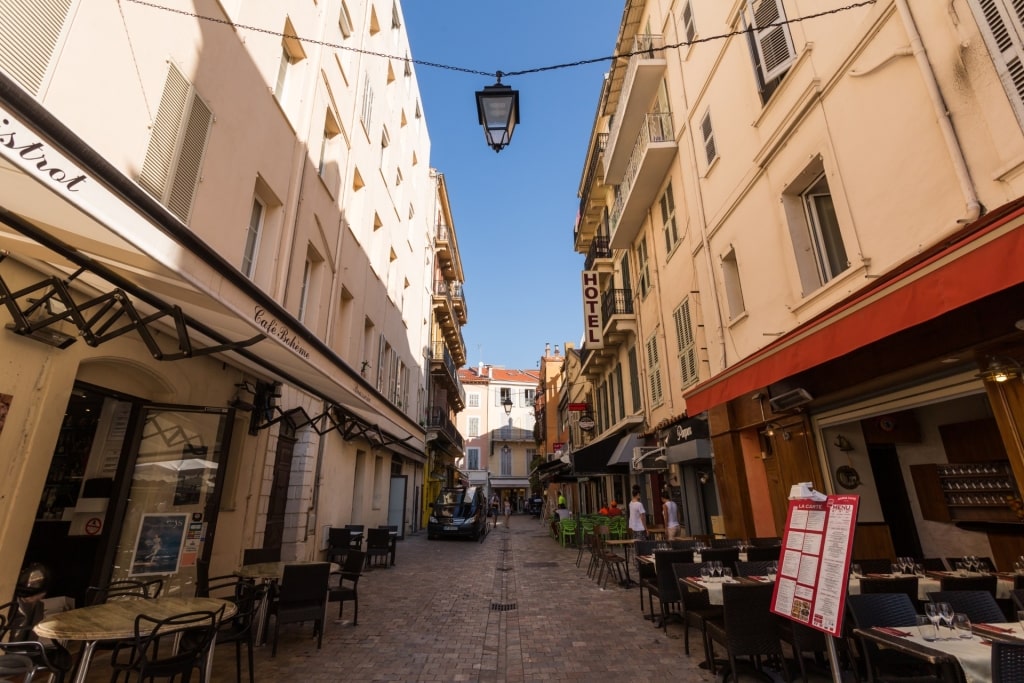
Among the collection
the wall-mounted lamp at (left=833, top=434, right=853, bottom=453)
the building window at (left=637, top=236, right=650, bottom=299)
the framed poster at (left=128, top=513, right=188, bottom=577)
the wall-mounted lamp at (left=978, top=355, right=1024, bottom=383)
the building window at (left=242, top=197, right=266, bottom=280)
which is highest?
the building window at (left=637, top=236, right=650, bottom=299)

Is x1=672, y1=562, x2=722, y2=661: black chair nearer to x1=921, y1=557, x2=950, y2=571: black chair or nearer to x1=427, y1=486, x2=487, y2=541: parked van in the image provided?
x1=921, y1=557, x2=950, y2=571: black chair

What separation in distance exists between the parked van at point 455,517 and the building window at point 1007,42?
61.2ft

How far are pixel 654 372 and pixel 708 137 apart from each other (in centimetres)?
598

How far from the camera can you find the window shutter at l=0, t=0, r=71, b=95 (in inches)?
155

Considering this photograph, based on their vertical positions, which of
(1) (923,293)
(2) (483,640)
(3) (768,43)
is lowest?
(2) (483,640)

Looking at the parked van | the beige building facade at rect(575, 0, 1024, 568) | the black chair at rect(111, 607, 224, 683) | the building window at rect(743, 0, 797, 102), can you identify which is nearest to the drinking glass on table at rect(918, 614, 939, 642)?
the beige building facade at rect(575, 0, 1024, 568)

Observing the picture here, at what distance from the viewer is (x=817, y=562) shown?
3295 millimetres

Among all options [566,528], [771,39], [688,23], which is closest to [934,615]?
[771,39]

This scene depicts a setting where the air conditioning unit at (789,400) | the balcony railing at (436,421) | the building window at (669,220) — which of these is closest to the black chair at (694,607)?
the air conditioning unit at (789,400)

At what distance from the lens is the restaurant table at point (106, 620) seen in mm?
3271

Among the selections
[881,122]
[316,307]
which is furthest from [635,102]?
[316,307]

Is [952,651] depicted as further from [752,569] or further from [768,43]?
[768,43]

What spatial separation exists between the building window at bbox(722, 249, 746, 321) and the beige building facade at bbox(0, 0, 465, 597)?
6908 millimetres

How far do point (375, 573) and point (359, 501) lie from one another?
3.89 metres
